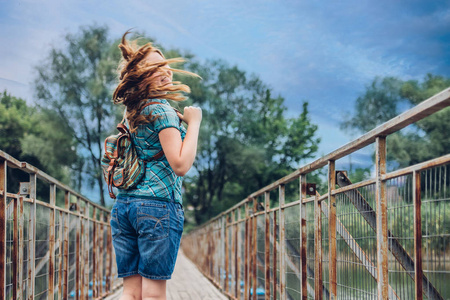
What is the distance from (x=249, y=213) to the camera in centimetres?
620

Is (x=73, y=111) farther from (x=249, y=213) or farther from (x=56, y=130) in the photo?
(x=249, y=213)

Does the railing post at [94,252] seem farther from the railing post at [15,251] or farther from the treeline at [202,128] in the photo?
the treeline at [202,128]

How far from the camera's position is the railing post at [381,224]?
2332mm

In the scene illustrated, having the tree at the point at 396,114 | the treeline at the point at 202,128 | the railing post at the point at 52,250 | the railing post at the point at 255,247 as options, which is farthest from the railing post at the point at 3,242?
the tree at the point at 396,114

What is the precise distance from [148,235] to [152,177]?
20cm

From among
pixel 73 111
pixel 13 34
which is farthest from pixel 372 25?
pixel 73 111

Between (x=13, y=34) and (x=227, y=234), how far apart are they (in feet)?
222

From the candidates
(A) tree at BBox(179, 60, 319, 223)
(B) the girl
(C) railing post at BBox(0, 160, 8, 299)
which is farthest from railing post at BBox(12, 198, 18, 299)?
(A) tree at BBox(179, 60, 319, 223)

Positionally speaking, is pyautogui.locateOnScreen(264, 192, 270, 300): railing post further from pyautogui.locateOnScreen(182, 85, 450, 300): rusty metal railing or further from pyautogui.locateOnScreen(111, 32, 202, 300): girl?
pyautogui.locateOnScreen(111, 32, 202, 300): girl

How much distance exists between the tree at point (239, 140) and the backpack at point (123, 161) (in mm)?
29009

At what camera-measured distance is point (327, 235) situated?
10.6 ft

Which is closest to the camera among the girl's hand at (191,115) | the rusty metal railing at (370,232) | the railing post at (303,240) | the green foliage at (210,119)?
the rusty metal railing at (370,232)

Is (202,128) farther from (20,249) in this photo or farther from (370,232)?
(370,232)

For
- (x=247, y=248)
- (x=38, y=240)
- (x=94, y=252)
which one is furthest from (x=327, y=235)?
(x=94, y=252)
